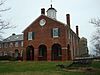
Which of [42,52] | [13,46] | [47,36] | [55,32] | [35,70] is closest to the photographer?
[35,70]

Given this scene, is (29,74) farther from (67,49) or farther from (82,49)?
(82,49)

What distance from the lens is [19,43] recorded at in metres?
84.9

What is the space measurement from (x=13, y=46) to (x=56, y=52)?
39.2 m

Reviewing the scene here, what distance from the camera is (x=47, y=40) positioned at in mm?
49594

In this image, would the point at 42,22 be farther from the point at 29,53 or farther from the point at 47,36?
the point at 29,53

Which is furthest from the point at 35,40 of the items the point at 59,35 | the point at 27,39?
the point at 59,35

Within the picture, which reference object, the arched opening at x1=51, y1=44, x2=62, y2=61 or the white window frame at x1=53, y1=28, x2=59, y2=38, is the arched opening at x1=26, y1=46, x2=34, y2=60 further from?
the white window frame at x1=53, y1=28, x2=59, y2=38

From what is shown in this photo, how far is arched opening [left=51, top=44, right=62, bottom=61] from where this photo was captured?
1904 inches

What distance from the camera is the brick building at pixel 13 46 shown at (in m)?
84.4

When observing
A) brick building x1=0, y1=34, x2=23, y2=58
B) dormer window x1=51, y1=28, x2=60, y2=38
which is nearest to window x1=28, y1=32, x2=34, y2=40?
dormer window x1=51, y1=28, x2=60, y2=38

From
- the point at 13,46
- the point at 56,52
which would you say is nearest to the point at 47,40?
the point at 56,52

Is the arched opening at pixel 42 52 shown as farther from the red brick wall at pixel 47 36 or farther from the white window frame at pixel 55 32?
the white window frame at pixel 55 32

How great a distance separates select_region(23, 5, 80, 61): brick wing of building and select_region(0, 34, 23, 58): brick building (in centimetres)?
3229

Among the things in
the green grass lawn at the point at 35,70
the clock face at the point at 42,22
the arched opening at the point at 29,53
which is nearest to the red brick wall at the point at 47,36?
the clock face at the point at 42,22
